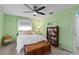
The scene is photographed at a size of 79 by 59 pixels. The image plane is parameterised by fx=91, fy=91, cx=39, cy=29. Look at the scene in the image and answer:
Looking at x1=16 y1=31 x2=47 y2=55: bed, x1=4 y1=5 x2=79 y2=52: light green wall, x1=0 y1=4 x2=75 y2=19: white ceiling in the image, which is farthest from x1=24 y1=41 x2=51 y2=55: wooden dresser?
x1=0 y1=4 x2=75 y2=19: white ceiling

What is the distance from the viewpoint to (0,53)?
1439 millimetres

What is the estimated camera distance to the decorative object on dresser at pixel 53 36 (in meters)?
1.55

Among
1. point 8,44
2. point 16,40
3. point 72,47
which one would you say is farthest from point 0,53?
point 72,47

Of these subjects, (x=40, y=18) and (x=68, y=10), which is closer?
(x=68, y=10)

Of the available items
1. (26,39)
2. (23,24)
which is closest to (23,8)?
(23,24)

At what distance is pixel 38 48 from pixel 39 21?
46 cm

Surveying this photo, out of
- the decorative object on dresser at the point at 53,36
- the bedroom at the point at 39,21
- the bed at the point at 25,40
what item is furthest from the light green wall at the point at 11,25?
the decorative object on dresser at the point at 53,36

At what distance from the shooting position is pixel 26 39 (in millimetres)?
1499

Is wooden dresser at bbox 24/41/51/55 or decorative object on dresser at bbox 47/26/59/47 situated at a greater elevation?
decorative object on dresser at bbox 47/26/59/47

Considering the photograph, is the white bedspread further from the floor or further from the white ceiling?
the white ceiling

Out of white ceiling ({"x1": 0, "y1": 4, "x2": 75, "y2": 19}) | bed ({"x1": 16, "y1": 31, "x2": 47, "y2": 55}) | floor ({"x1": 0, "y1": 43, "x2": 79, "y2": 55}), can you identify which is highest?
white ceiling ({"x1": 0, "y1": 4, "x2": 75, "y2": 19})

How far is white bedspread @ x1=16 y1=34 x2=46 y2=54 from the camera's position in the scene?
1471mm
